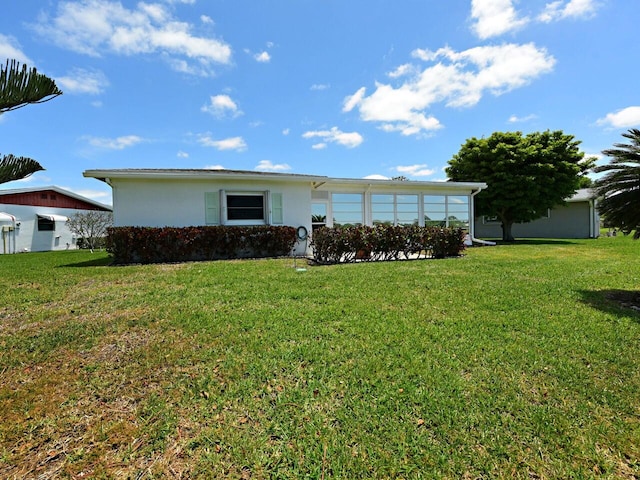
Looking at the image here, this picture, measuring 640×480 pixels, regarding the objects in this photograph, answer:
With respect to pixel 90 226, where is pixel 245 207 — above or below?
above

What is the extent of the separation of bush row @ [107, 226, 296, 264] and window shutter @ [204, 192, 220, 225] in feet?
2.88

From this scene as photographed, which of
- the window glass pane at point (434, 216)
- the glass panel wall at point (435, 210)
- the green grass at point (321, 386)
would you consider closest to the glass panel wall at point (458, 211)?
the glass panel wall at point (435, 210)

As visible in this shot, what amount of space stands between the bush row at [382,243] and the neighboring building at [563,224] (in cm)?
1378

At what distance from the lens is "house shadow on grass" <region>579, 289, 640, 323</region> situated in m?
4.44

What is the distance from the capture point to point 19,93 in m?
2.44

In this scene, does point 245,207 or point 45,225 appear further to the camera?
point 45,225

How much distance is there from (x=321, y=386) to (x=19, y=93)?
11.1ft

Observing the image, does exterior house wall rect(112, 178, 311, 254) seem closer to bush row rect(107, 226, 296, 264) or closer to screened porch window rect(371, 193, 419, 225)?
bush row rect(107, 226, 296, 264)

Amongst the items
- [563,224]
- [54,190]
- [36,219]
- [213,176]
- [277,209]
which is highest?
[54,190]

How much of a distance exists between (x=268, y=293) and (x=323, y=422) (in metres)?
3.32

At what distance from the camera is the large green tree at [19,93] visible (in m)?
2.38

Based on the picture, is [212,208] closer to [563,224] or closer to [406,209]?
[406,209]

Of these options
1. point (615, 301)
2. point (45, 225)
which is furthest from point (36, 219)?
point (615, 301)

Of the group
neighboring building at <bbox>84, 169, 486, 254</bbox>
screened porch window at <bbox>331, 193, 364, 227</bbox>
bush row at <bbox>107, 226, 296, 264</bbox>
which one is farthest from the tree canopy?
screened porch window at <bbox>331, 193, 364, 227</bbox>
